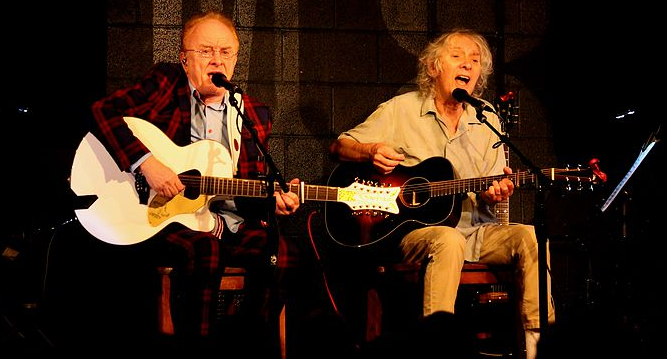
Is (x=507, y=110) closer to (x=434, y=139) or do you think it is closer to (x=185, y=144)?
(x=434, y=139)

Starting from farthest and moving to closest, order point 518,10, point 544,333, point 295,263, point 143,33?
point 518,10 < point 143,33 < point 295,263 < point 544,333

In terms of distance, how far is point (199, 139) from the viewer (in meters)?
3.81

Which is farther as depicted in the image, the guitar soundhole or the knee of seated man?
the guitar soundhole

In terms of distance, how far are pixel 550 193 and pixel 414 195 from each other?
1456 mm

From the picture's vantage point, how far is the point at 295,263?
12.3ft

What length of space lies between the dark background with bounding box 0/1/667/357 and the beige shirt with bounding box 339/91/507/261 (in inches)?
34.1

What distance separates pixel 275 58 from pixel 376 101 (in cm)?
70

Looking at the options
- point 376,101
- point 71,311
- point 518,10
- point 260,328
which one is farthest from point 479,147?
point 71,311

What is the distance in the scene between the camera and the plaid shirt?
3402 millimetres

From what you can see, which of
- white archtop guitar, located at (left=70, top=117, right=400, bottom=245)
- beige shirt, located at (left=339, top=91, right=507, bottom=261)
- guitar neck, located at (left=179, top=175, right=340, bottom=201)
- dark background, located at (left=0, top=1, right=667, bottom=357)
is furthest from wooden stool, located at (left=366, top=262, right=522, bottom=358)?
white archtop guitar, located at (left=70, top=117, right=400, bottom=245)

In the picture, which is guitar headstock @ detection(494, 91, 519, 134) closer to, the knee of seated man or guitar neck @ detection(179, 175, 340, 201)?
the knee of seated man

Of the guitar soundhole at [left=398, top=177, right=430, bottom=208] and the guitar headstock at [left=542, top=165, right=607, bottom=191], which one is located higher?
the guitar headstock at [left=542, top=165, right=607, bottom=191]

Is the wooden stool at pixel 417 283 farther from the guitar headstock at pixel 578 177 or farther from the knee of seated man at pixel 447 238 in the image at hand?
the guitar headstock at pixel 578 177

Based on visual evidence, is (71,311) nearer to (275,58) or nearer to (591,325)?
(275,58)
